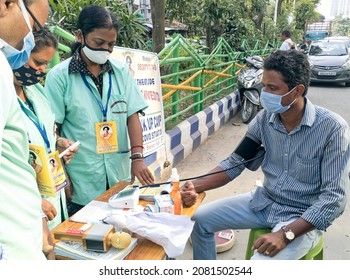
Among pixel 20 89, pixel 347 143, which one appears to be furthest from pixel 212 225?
pixel 20 89

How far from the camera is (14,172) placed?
87cm

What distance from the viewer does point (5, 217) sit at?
33.1 inches

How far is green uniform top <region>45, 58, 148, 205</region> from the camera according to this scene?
6.13 feet

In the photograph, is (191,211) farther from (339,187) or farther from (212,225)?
(339,187)

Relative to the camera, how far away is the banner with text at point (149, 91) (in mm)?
2951

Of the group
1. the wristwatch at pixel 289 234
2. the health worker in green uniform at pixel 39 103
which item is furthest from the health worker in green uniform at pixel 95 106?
the wristwatch at pixel 289 234

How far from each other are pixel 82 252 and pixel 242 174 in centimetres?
296

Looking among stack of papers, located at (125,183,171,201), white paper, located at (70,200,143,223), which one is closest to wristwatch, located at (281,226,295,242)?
stack of papers, located at (125,183,171,201)

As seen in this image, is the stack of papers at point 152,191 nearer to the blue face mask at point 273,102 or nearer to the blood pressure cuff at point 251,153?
the blood pressure cuff at point 251,153

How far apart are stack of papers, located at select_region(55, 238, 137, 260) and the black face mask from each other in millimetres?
677

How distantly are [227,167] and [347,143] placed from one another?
0.68 metres

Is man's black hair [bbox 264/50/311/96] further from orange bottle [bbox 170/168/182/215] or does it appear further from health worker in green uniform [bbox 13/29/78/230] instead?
health worker in green uniform [bbox 13/29/78/230]

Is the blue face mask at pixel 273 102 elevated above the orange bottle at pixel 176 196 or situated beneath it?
elevated above

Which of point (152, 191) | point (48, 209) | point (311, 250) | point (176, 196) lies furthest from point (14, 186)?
point (311, 250)
